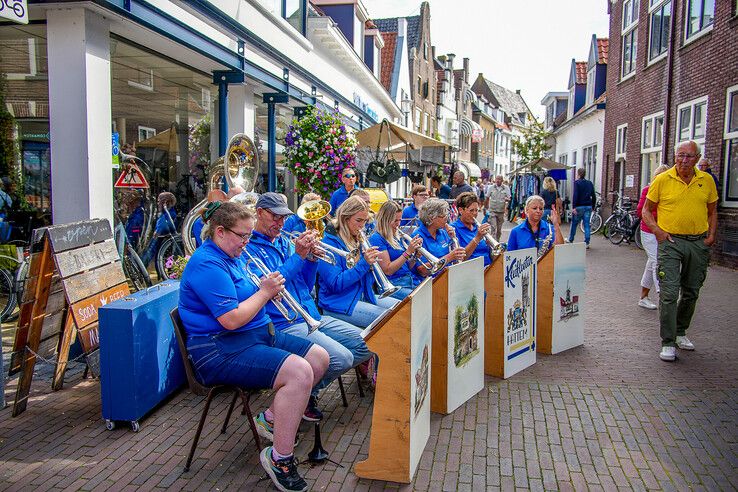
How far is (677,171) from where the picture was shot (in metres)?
5.77

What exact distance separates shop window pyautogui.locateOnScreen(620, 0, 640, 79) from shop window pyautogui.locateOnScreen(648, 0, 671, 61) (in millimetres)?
1417

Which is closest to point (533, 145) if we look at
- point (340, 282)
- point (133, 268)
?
point (133, 268)

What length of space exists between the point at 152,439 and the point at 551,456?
2541 mm

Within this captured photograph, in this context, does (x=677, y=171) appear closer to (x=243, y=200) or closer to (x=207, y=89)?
(x=243, y=200)

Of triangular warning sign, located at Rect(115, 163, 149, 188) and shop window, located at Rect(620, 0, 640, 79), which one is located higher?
shop window, located at Rect(620, 0, 640, 79)

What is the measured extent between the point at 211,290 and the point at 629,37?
1937 centimetres

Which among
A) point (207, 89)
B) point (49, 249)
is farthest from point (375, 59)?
point (49, 249)

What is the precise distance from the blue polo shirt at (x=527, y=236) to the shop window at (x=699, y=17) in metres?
9.09

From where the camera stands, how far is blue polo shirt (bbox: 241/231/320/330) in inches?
154

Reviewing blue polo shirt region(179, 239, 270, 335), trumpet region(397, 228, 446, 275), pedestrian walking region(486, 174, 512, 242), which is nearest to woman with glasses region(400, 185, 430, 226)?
trumpet region(397, 228, 446, 275)

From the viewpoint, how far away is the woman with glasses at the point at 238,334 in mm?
3264

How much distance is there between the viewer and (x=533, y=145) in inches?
1443

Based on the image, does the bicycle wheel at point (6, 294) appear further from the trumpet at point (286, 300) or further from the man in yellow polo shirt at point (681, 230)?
the man in yellow polo shirt at point (681, 230)

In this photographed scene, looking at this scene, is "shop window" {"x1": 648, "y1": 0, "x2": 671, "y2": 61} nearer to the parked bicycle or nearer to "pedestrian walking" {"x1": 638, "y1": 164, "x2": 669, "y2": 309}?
the parked bicycle
